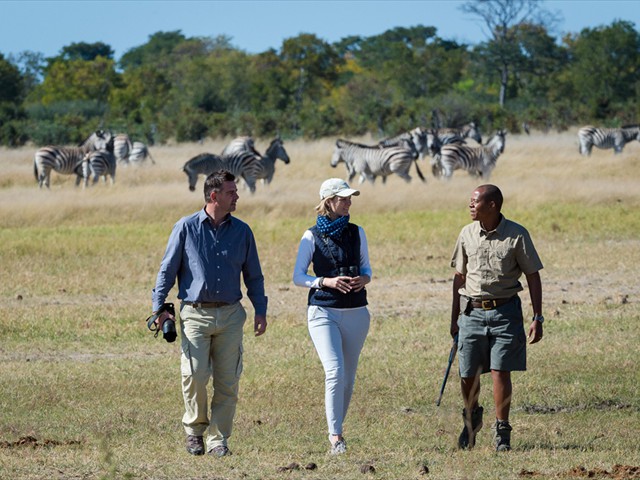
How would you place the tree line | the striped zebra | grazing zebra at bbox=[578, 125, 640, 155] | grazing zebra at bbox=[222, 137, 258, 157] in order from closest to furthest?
the striped zebra
grazing zebra at bbox=[222, 137, 258, 157]
grazing zebra at bbox=[578, 125, 640, 155]
the tree line

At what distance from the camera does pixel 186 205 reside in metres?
23.6

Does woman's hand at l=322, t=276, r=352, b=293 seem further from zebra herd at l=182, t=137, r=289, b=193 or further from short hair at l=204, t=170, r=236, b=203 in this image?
zebra herd at l=182, t=137, r=289, b=193

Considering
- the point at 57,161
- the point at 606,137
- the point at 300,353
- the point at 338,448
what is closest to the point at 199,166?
the point at 57,161

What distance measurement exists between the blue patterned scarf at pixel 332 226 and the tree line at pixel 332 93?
38344 millimetres

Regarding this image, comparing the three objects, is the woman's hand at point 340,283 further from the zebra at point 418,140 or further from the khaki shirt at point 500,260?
the zebra at point 418,140

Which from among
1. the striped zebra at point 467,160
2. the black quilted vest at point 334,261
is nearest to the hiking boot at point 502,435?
the black quilted vest at point 334,261

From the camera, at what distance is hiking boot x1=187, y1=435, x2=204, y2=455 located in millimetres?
6867

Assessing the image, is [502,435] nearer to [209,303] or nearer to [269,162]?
[209,303]

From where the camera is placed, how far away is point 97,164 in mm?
29172

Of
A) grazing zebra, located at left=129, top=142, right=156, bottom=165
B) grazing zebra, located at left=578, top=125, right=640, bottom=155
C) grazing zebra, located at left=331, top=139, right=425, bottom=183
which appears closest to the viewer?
grazing zebra, located at left=331, top=139, right=425, bottom=183

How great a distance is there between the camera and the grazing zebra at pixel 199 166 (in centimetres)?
2648

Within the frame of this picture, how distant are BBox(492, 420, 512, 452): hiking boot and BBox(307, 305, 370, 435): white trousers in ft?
2.87

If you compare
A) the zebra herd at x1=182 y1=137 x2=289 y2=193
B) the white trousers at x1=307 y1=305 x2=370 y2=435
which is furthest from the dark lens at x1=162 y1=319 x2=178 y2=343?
the zebra herd at x1=182 y1=137 x2=289 y2=193

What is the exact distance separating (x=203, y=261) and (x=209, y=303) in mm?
246
